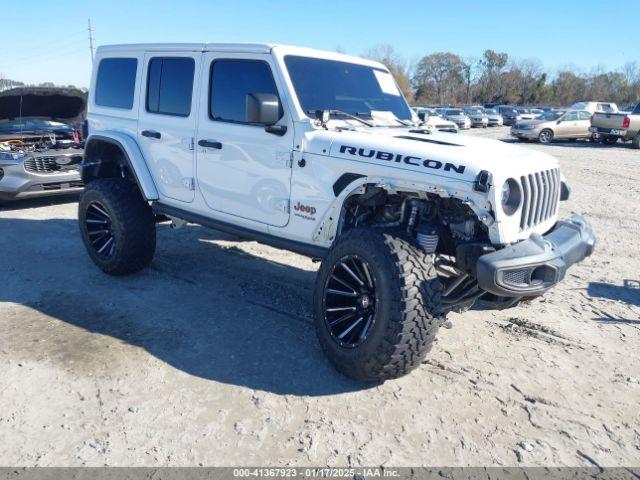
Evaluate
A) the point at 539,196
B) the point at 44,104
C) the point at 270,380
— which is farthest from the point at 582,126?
the point at 270,380

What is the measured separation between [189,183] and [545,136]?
22171mm

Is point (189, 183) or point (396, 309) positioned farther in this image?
point (189, 183)

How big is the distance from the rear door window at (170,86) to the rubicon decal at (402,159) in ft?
5.90

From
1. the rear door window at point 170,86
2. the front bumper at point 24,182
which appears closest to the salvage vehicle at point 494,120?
the front bumper at point 24,182

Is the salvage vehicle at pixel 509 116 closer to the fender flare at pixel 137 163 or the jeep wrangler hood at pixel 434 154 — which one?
the fender flare at pixel 137 163

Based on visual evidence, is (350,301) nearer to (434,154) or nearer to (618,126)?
(434,154)

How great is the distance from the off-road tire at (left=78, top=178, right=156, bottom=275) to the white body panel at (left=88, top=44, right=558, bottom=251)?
0.28 meters

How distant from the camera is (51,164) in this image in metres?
8.28

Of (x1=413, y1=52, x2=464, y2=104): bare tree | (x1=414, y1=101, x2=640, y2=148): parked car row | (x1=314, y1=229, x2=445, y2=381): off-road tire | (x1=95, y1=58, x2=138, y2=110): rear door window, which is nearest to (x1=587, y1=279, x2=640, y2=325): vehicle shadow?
(x1=314, y1=229, x2=445, y2=381): off-road tire

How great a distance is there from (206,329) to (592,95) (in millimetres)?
79098

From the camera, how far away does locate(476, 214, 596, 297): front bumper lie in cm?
292

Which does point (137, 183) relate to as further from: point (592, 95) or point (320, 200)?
point (592, 95)

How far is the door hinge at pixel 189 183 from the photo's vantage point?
462 centimetres

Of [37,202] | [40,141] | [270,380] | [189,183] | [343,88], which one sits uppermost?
[343,88]
